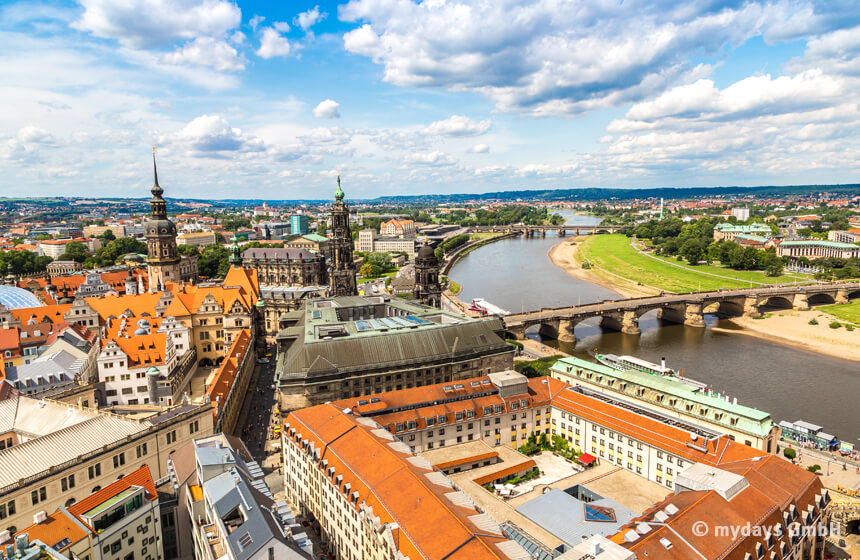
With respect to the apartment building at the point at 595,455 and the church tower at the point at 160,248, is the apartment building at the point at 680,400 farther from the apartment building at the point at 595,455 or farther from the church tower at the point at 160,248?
the church tower at the point at 160,248

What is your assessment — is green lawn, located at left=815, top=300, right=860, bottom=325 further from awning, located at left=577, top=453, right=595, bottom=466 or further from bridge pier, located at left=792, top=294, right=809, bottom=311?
awning, located at left=577, top=453, right=595, bottom=466

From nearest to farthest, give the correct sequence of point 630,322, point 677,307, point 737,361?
1. point 737,361
2. point 630,322
3. point 677,307

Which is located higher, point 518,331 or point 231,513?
point 231,513

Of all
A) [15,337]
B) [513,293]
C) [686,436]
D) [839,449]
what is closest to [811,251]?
[513,293]

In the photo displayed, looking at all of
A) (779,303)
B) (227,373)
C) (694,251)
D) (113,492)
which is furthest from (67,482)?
(694,251)

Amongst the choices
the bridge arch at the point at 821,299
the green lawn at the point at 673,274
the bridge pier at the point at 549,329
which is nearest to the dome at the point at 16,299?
the bridge pier at the point at 549,329

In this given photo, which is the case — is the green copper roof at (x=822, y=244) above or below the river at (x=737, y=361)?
above

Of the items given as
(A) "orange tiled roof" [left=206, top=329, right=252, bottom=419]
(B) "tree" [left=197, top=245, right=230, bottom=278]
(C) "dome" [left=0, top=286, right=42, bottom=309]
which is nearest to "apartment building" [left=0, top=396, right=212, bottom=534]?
(A) "orange tiled roof" [left=206, top=329, right=252, bottom=419]

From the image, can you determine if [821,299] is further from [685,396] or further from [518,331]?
[685,396]
